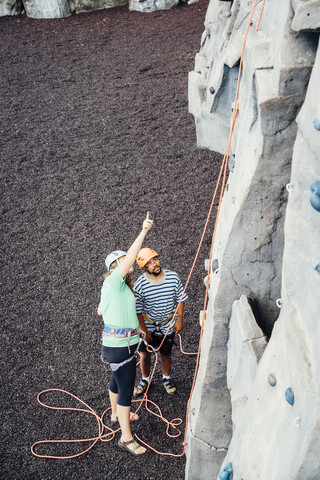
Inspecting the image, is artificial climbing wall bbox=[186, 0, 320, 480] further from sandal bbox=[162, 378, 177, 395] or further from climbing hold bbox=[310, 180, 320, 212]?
sandal bbox=[162, 378, 177, 395]

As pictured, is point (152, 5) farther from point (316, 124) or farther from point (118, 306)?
point (316, 124)

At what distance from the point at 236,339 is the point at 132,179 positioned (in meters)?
5.25

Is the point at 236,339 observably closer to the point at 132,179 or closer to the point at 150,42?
the point at 132,179

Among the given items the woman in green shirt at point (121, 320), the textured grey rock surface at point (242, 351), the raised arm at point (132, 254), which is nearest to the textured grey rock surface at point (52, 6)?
the woman in green shirt at point (121, 320)

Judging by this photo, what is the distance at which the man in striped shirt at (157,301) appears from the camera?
15.1 feet

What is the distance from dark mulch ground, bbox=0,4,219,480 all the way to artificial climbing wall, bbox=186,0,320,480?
4.57 feet

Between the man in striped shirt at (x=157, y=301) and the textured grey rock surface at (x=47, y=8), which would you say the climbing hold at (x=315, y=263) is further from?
the textured grey rock surface at (x=47, y=8)

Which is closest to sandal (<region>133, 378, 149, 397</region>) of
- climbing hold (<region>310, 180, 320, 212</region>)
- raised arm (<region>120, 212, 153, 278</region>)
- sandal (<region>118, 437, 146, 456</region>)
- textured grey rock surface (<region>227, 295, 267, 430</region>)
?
sandal (<region>118, 437, 146, 456</region>)

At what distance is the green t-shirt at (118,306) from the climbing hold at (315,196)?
2126 mm

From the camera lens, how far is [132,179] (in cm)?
841

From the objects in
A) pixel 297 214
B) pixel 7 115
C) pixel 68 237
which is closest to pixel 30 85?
pixel 7 115

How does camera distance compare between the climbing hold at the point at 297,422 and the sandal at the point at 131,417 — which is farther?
the sandal at the point at 131,417

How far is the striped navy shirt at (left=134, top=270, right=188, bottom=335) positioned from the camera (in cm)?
466

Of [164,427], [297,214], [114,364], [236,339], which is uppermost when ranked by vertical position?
[297,214]
